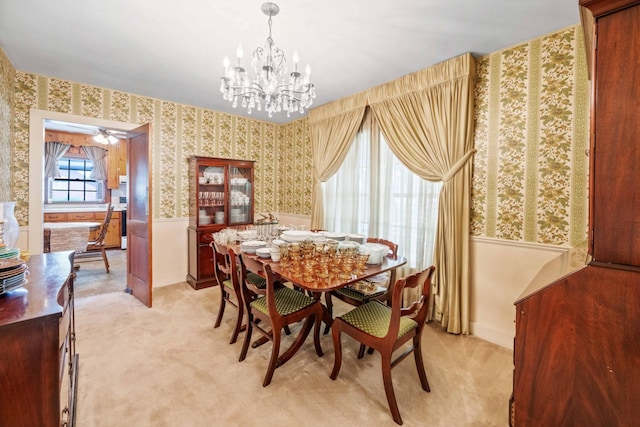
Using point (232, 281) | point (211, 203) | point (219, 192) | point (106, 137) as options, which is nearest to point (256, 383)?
point (232, 281)

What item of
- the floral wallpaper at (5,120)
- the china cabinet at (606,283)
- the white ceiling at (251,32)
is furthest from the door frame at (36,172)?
the china cabinet at (606,283)

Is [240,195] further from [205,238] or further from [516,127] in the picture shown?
[516,127]

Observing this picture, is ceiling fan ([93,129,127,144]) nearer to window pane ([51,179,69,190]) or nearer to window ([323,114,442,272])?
window pane ([51,179,69,190])

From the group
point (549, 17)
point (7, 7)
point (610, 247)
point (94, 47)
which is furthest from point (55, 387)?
point (549, 17)

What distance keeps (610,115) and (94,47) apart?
3.41 meters

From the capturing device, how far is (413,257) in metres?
3.04

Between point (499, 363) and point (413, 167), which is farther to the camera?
point (413, 167)

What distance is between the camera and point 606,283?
82cm

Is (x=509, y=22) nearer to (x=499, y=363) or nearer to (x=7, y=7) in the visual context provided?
(x=499, y=363)

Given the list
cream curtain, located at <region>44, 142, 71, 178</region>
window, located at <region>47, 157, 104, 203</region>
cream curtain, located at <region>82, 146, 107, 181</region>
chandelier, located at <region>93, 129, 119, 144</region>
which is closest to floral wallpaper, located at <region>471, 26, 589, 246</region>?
chandelier, located at <region>93, 129, 119, 144</region>

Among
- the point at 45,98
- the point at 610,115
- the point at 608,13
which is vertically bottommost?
the point at 610,115

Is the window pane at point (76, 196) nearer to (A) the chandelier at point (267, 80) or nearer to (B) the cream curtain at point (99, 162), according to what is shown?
(B) the cream curtain at point (99, 162)

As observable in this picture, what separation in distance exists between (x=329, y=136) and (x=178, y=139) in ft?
6.91

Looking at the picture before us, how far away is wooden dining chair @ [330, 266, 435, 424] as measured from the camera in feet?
5.22
